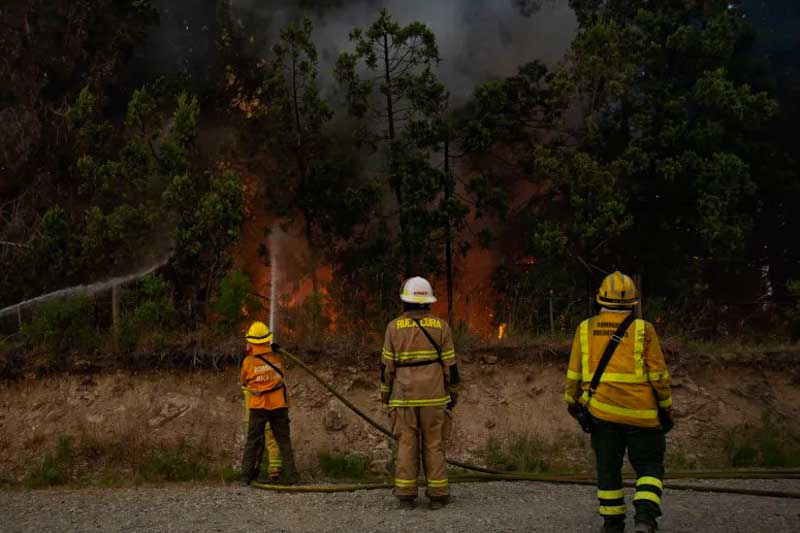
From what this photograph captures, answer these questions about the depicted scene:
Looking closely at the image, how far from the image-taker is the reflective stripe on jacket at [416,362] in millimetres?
8211

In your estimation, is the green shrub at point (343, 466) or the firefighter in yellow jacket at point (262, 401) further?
the green shrub at point (343, 466)

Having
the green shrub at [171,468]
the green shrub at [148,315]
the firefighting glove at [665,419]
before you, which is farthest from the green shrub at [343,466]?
the firefighting glove at [665,419]

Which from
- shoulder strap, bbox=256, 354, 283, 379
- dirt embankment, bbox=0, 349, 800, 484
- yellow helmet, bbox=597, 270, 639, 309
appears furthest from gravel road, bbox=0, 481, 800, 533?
dirt embankment, bbox=0, 349, 800, 484

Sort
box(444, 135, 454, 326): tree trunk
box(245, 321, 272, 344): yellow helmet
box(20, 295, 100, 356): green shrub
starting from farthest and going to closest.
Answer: box(444, 135, 454, 326): tree trunk, box(20, 295, 100, 356): green shrub, box(245, 321, 272, 344): yellow helmet

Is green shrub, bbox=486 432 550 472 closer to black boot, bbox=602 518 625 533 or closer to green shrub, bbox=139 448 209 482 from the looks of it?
green shrub, bbox=139 448 209 482

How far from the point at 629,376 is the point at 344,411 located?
265 inches

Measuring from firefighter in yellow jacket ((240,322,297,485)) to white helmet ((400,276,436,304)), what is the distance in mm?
2556

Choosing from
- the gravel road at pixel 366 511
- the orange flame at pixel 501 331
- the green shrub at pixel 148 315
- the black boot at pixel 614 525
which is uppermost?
the green shrub at pixel 148 315

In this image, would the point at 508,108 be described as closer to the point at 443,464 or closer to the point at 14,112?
the point at 14,112

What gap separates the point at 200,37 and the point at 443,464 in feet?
58.4

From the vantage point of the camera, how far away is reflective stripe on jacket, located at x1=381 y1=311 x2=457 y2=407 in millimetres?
8211

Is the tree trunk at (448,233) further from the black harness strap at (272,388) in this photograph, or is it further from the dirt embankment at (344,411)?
the black harness strap at (272,388)

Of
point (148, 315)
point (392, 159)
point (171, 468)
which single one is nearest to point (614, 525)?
point (171, 468)

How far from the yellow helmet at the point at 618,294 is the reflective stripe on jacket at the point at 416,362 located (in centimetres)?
193
